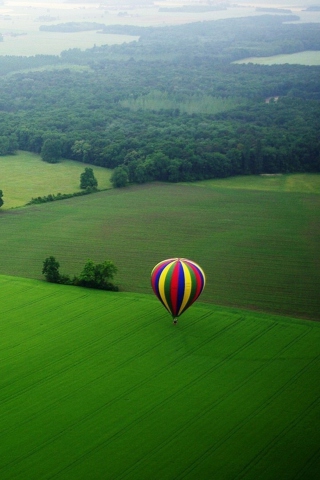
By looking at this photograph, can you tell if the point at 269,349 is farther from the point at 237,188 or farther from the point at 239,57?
the point at 239,57

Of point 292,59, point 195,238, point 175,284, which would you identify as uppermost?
point 292,59

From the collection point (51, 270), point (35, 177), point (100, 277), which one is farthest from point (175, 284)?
point (35, 177)

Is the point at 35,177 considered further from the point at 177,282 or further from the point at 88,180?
the point at 177,282

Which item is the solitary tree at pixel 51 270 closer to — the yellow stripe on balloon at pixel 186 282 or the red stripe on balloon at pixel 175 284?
the red stripe on balloon at pixel 175 284

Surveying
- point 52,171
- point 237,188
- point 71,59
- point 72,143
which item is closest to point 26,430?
point 237,188

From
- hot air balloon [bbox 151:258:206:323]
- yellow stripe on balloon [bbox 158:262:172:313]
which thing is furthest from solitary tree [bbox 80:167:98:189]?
yellow stripe on balloon [bbox 158:262:172:313]

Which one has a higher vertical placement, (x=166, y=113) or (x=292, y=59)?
(x=292, y=59)

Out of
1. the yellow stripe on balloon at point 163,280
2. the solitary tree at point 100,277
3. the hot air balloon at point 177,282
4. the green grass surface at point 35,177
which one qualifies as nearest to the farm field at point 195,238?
the solitary tree at point 100,277
